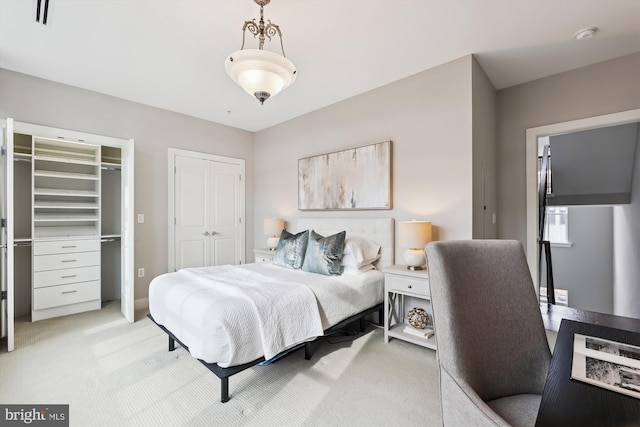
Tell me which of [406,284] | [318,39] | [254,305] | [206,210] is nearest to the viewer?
[254,305]

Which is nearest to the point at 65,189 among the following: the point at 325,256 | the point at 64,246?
the point at 64,246

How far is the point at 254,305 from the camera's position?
6.45ft

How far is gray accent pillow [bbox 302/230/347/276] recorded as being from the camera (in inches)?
113

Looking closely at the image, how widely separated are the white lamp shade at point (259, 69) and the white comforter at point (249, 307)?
148 cm

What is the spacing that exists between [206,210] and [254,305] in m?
2.94

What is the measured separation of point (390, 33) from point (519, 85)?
1.95 metres

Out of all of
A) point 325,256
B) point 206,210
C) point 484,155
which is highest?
point 484,155

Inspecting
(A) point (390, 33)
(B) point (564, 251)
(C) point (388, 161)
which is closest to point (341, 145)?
(C) point (388, 161)

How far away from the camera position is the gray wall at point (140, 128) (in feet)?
9.98

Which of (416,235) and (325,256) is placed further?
(325,256)

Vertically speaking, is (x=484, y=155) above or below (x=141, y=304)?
above

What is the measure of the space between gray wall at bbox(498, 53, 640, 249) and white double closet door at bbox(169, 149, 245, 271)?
155 inches

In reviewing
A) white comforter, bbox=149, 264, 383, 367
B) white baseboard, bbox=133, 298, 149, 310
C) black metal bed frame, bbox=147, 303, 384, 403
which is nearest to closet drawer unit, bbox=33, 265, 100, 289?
white baseboard, bbox=133, 298, 149, 310

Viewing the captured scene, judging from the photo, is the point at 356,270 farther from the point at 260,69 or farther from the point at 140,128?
the point at 140,128
